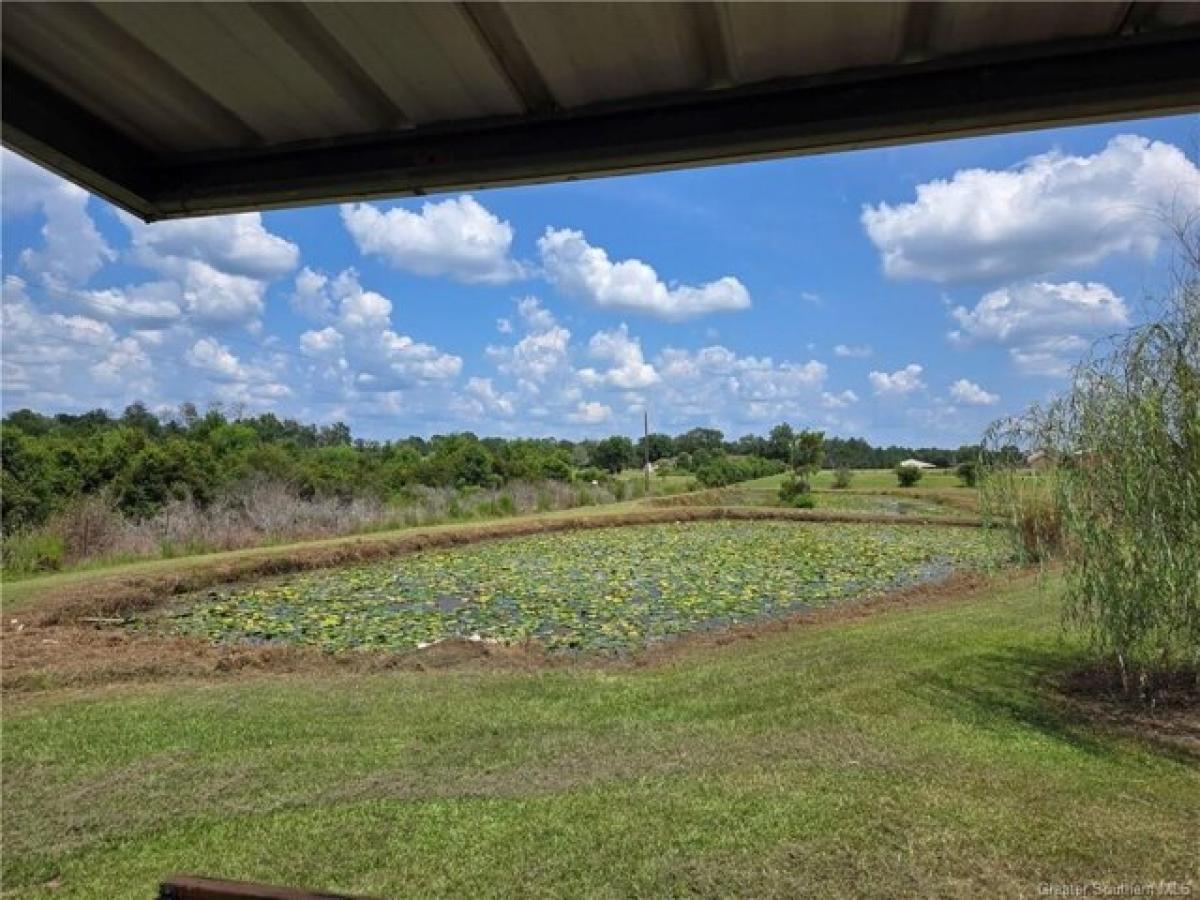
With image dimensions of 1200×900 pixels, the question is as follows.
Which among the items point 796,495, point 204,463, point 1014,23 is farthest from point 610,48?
point 796,495

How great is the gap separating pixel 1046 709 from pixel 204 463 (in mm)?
21804

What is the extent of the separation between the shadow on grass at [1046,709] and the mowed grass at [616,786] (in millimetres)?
26

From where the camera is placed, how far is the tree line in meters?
18.7

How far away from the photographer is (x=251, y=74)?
5.07ft

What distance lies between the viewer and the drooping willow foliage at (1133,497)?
177 inches

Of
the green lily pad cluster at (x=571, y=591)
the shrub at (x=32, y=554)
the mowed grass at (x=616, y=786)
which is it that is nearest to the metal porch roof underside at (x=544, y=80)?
the mowed grass at (x=616, y=786)

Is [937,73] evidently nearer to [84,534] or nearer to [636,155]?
[636,155]

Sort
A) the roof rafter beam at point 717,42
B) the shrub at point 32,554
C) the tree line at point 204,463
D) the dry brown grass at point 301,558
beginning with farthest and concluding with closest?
the tree line at point 204,463 < the shrub at point 32,554 < the dry brown grass at point 301,558 < the roof rafter beam at point 717,42

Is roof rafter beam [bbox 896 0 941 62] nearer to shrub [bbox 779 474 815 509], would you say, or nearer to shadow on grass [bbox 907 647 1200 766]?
shadow on grass [bbox 907 647 1200 766]

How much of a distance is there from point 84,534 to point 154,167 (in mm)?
16509

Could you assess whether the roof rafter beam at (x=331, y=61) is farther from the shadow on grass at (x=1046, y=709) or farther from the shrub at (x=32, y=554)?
the shrub at (x=32, y=554)

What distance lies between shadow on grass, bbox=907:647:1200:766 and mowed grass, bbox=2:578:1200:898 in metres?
0.03

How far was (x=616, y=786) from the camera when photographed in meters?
4.05

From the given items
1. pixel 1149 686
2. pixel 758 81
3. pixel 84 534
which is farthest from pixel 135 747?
pixel 84 534
